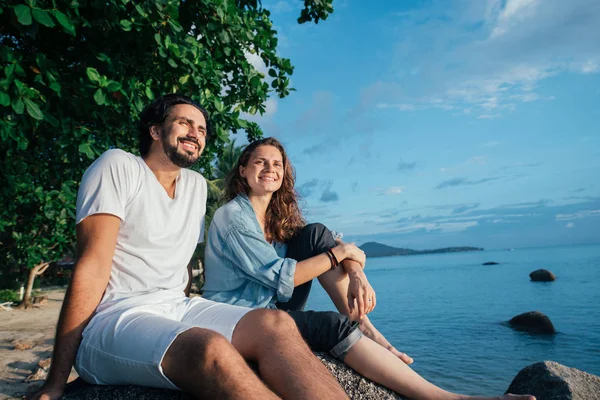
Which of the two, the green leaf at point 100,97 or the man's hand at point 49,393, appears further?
the green leaf at point 100,97

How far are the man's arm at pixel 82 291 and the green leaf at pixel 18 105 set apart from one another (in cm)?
183

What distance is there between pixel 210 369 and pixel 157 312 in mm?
701

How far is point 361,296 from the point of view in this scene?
3.09 meters

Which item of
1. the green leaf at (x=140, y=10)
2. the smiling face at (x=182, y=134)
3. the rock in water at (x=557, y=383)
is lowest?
the rock in water at (x=557, y=383)

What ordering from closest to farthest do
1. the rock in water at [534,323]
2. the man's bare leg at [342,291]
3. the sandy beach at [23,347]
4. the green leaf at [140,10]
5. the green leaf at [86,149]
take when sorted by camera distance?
the man's bare leg at [342,291], the green leaf at [140,10], the green leaf at [86,149], the sandy beach at [23,347], the rock in water at [534,323]

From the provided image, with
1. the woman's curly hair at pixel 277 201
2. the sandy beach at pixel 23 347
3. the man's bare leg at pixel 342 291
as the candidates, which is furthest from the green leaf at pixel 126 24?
the sandy beach at pixel 23 347

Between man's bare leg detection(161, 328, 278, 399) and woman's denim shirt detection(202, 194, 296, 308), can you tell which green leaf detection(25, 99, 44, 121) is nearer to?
woman's denim shirt detection(202, 194, 296, 308)

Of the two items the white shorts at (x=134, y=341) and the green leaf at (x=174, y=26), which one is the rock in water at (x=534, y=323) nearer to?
the green leaf at (x=174, y=26)

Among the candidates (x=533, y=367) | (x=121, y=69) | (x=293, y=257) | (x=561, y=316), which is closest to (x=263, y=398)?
(x=293, y=257)

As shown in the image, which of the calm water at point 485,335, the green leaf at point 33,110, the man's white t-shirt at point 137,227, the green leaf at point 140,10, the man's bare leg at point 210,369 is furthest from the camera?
the calm water at point 485,335

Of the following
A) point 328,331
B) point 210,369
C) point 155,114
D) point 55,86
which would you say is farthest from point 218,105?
point 210,369

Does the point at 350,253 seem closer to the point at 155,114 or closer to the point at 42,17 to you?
the point at 155,114

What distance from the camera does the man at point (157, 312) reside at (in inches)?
81.3

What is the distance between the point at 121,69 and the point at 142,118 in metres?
1.57
